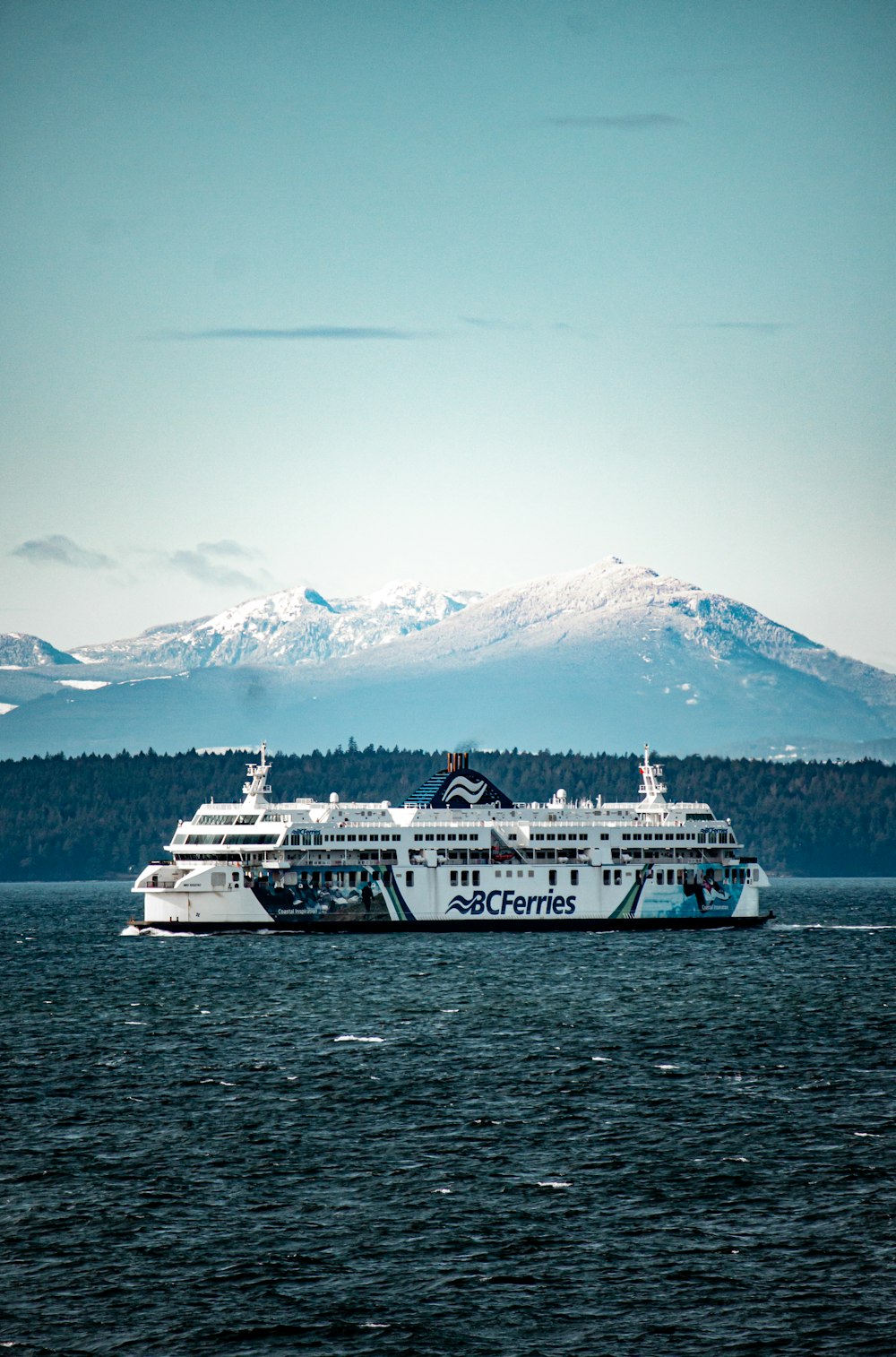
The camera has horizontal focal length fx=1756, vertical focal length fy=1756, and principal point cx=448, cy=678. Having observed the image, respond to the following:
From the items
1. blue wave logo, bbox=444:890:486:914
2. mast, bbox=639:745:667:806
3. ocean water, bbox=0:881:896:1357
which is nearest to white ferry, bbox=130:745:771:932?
blue wave logo, bbox=444:890:486:914

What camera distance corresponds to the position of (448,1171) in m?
41.7

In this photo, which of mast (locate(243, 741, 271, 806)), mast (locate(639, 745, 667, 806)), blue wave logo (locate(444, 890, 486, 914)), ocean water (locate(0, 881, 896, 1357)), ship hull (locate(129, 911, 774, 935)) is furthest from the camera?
mast (locate(639, 745, 667, 806))

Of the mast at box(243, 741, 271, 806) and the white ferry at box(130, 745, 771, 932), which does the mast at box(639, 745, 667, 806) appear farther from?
the mast at box(243, 741, 271, 806)

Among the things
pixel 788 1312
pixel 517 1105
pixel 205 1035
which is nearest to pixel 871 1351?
pixel 788 1312

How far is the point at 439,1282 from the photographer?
33.1 m

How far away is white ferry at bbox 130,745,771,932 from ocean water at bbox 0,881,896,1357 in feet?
88.6

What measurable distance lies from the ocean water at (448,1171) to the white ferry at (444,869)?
27.0 meters

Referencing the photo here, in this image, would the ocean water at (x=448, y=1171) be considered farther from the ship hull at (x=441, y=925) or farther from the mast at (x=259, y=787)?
the mast at (x=259, y=787)

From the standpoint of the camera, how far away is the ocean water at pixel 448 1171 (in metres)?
31.1

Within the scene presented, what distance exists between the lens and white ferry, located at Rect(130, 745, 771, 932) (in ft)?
350

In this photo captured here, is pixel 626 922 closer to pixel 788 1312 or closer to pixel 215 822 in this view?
pixel 215 822

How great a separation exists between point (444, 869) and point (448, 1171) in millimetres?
67782

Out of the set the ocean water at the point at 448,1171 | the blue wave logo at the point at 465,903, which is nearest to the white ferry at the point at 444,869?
the blue wave logo at the point at 465,903

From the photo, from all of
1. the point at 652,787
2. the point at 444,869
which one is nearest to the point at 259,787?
the point at 444,869
